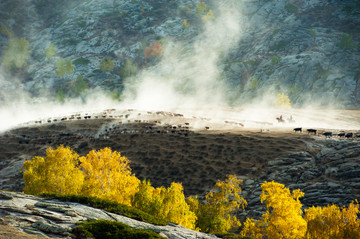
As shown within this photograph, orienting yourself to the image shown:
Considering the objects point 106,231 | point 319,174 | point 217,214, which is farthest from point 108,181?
point 319,174

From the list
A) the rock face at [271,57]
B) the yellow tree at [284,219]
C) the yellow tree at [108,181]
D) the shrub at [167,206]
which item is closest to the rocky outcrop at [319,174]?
the yellow tree at [284,219]

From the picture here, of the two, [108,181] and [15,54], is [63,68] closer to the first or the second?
[15,54]

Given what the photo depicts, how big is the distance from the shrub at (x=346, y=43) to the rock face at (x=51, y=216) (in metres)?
156

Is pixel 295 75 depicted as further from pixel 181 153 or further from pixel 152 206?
pixel 152 206

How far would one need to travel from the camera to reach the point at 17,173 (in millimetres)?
62438

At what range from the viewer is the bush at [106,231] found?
55.1ft

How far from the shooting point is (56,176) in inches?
1458

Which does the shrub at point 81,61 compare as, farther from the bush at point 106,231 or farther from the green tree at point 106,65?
the bush at point 106,231

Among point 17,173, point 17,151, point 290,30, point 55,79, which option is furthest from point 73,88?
point 290,30

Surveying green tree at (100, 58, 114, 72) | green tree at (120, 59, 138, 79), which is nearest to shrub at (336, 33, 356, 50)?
green tree at (120, 59, 138, 79)

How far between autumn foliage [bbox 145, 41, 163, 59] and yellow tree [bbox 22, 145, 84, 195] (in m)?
159

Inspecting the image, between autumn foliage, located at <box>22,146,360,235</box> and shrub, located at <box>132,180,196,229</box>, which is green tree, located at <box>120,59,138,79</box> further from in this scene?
shrub, located at <box>132,180,196,229</box>

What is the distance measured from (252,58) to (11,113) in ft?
422

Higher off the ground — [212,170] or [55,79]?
[55,79]
